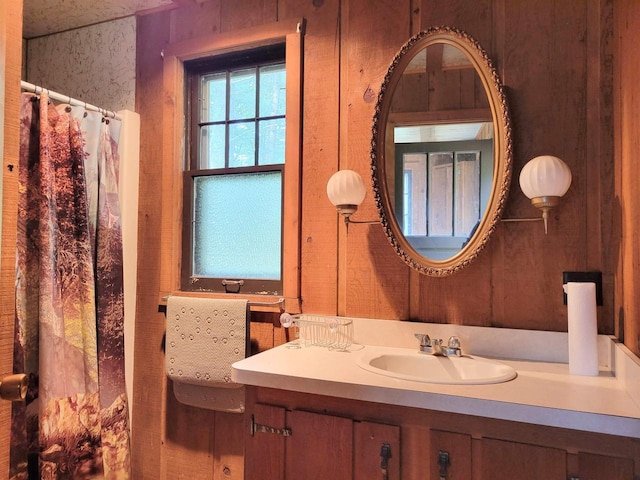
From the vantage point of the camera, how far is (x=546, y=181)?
133 centimetres

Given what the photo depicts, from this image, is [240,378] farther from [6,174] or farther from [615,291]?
[615,291]

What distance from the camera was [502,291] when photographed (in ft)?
4.88

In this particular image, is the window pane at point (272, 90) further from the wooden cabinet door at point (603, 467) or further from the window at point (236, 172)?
the wooden cabinet door at point (603, 467)

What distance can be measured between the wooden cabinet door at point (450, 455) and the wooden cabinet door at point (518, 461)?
0.09ft

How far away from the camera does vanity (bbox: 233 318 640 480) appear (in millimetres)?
985

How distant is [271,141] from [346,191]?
549 mm

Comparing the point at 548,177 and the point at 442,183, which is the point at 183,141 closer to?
the point at 442,183

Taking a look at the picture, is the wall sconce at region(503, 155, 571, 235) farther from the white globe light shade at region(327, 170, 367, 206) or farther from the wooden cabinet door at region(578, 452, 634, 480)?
the wooden cabinet door at region(578, 452, 634, 480)

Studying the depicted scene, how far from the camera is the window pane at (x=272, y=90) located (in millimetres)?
1929

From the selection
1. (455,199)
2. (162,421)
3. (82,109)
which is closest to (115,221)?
(82,109)

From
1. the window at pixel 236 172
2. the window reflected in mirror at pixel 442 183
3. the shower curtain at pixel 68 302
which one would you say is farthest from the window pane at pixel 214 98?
the window reflected in mirror at pixel 442 183

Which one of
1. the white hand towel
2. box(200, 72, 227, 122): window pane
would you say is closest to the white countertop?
the white hand towel

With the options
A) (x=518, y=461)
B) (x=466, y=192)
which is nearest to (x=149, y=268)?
(x=466, y=192)

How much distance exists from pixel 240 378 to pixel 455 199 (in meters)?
0.92
